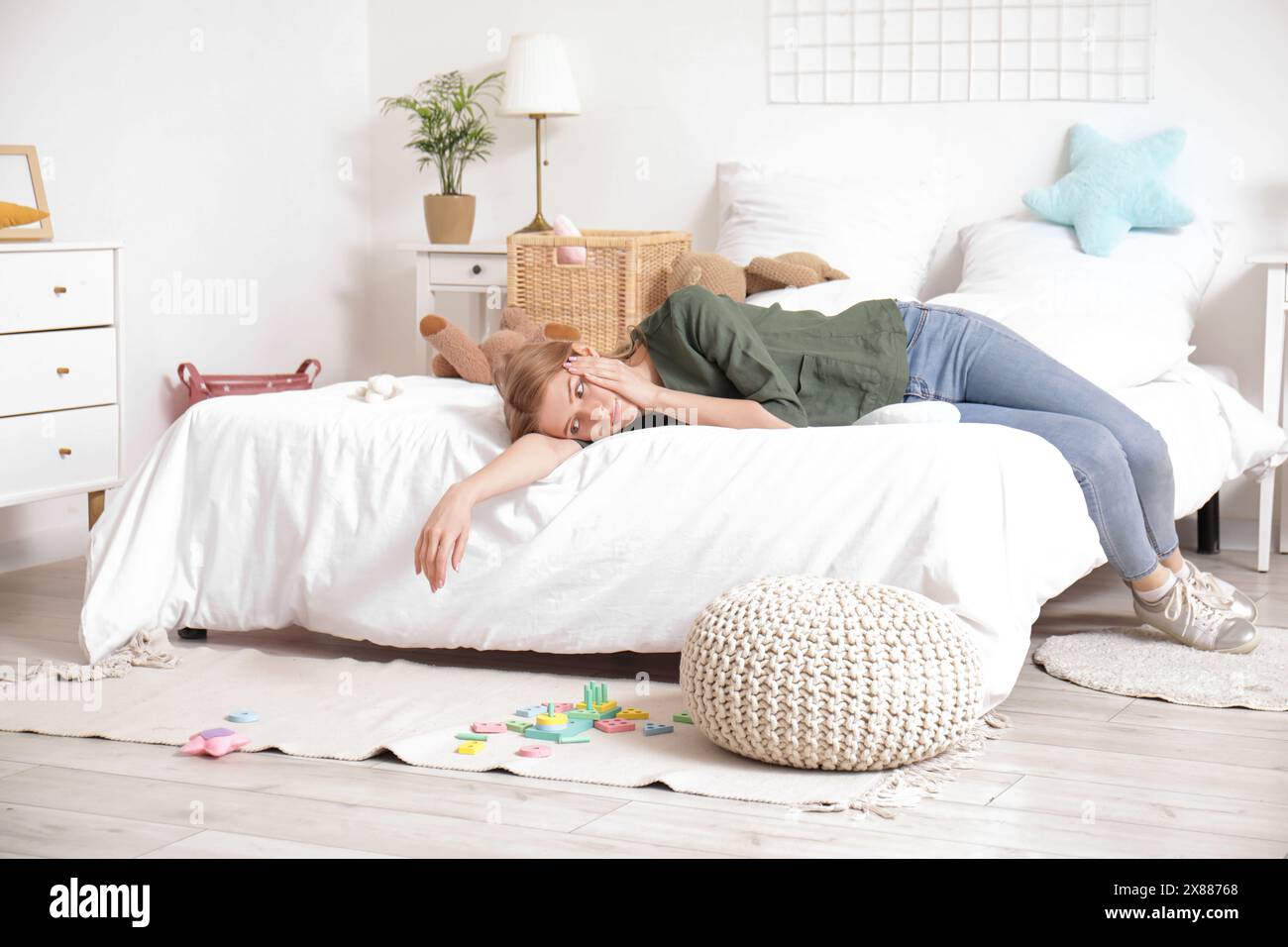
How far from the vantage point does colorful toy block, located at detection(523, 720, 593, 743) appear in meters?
2.07

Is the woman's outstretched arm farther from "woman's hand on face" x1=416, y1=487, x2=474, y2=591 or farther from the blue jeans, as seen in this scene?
the blue jeans

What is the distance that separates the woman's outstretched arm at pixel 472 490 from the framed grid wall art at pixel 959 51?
2000mm

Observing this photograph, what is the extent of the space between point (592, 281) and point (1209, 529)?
63.1 inches

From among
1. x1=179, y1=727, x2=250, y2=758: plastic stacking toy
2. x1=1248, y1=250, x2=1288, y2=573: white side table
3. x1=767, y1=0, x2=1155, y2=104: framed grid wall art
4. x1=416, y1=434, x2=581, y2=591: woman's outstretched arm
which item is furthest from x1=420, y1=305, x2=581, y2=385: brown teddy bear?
x1=1248, y1=250, x2=1288, y2=573: white side table

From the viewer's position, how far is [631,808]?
181 cm

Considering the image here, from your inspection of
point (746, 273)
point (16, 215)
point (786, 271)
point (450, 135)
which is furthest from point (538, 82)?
point (16, 215)

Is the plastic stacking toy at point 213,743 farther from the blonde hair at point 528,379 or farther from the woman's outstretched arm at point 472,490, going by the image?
the blonde hair at point 528,379

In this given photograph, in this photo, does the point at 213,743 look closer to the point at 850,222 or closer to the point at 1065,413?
the point at 1065,413

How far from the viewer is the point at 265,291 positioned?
13.9 feet

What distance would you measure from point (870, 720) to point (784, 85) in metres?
2.61

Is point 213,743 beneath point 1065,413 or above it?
beneath

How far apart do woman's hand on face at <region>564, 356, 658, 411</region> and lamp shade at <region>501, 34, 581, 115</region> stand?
1921 millimetres

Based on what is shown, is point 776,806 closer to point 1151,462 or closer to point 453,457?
point 453,457
